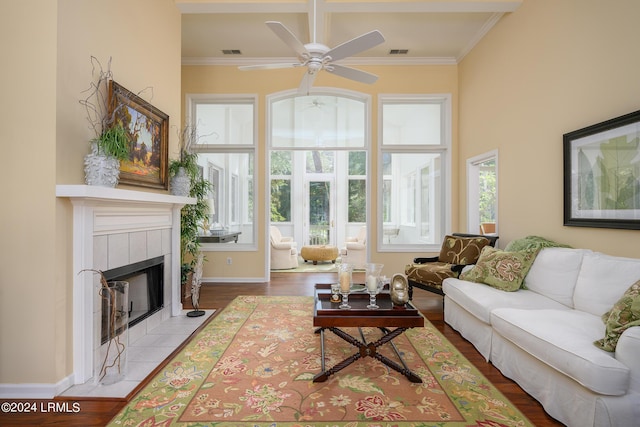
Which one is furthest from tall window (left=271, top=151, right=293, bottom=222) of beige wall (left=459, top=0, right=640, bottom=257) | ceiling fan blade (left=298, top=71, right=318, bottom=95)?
beige wall (left=459, top=0, right=640, bottom=257)

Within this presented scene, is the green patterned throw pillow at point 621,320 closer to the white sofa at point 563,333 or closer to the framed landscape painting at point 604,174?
the white sofa at point 563,333

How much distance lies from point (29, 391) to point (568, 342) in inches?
128

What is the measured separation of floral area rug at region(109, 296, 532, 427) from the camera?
1.90 m

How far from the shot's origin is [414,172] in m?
5.79

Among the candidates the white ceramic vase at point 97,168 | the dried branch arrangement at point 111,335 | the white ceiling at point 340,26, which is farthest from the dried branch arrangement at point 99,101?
the white ceiling at point 340,26

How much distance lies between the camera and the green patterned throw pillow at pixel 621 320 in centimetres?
172

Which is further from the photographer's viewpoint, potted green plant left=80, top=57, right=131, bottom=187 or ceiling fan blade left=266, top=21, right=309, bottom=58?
ceiling fan blade left=266, top=21, right=309, bottom=58

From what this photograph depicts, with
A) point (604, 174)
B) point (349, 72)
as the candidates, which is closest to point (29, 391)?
point (349, 72)

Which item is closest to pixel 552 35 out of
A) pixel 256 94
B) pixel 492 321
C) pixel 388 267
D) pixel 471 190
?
pixel 471 190

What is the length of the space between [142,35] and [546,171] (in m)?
4.18

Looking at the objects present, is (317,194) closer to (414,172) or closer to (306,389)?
(414,172)

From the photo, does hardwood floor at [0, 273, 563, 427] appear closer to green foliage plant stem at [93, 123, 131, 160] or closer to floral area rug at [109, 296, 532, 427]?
floral area rug at [109, 296, 532, 427]

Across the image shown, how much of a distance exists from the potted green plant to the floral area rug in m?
1.49

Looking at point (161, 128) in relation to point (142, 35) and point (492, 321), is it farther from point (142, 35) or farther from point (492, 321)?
point (492, 321)
